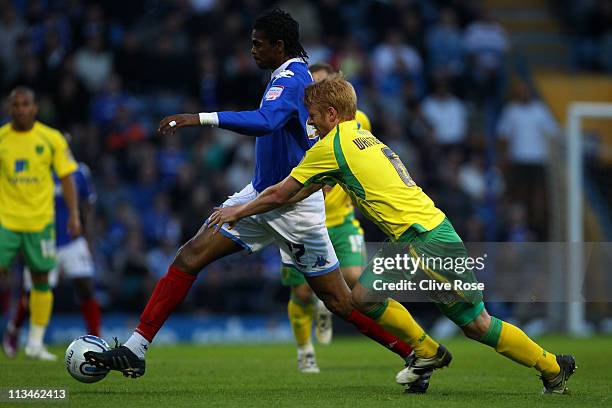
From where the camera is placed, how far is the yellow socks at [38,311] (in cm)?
1098

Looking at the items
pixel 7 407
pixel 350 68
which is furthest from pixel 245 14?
pixel 7 407

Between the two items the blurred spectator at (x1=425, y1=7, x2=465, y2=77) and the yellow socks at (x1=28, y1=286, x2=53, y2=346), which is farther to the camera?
the blurred spectator at (x1=425, y1=7, x2=465, y2=77)

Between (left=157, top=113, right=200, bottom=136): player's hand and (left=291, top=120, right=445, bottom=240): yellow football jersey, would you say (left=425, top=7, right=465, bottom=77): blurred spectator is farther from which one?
(left=157, top=113, right=200, bottom=136): player's hand

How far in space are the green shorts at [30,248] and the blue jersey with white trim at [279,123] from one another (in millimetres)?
3582

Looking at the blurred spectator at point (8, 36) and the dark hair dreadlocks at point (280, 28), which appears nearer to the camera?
the dark hair dreadlocks at point (280, 28)

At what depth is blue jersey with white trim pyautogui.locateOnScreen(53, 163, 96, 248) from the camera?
11930mm

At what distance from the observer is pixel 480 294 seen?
7078mm

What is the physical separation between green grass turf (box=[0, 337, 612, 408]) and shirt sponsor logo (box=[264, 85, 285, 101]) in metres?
1.93

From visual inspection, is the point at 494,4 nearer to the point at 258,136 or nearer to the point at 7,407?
the point at 258,136

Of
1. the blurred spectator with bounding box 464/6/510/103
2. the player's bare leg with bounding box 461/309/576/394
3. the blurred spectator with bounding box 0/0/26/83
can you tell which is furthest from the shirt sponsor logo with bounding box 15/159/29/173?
the blurred spectator with bounding box 464/6/510/103

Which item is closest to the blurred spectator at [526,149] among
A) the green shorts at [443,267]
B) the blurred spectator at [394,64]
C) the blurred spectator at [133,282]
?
the blurred spectator at [394,64]

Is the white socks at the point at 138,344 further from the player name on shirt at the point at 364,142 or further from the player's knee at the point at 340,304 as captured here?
the player name on shirt at the point at 364,142

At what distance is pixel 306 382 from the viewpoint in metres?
8.42

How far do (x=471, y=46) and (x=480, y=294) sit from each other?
13.1 m
